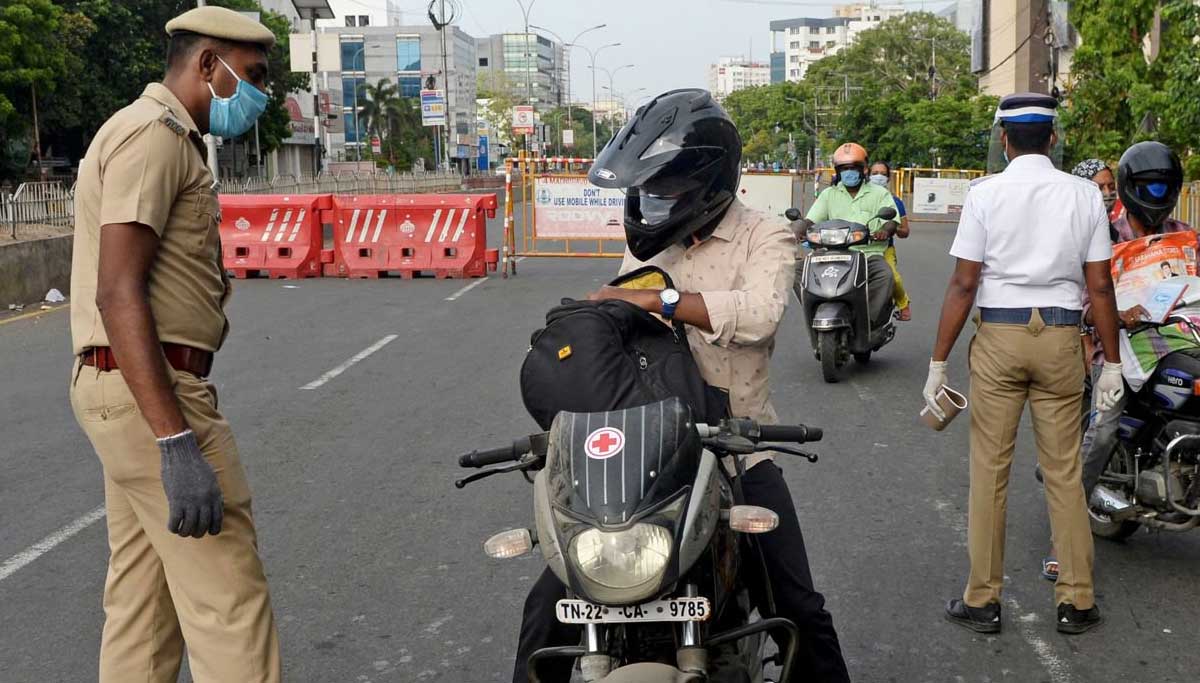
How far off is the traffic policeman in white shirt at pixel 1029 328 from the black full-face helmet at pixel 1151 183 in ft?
2.23

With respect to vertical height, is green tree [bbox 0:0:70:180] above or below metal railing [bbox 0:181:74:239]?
above

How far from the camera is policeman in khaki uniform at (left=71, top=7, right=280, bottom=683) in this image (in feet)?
9.91

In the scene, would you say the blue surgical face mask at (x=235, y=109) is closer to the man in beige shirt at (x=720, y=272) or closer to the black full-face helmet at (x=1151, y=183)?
the man in beige shirt at (x=720, y=272)

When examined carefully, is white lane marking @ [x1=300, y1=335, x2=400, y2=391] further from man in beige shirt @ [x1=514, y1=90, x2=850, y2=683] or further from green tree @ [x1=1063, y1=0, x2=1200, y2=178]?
green tree @ [x1=1063, y1=0, x2=1200, y2=178]

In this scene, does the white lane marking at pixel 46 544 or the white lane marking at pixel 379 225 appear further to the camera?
the white lane marking at pixel 379 225

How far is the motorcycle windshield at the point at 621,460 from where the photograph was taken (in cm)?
259

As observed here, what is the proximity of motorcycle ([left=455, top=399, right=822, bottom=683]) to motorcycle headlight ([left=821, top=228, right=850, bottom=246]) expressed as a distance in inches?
302

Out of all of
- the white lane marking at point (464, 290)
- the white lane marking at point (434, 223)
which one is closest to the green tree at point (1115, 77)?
the white lane marking at point (464, 290)

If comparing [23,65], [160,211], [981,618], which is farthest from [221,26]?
[23,65]

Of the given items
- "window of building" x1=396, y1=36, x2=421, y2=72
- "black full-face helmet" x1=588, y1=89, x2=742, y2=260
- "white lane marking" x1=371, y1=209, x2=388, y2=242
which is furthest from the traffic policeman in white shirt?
"window of building" x1=396, y1=36, x2=421, y2=72

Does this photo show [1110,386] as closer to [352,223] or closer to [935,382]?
Answer: [935,382]

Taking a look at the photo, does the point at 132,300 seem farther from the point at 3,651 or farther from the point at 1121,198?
the point at 1121,198

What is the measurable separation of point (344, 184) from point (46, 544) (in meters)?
45.4

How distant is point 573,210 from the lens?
20453mm
